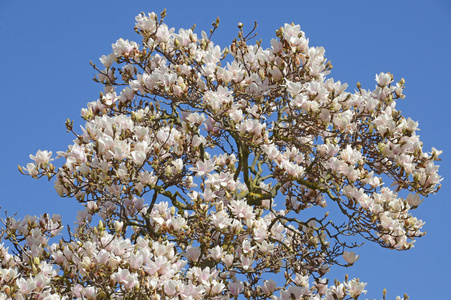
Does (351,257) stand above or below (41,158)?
below

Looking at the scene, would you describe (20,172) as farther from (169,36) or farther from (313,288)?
(313,288)

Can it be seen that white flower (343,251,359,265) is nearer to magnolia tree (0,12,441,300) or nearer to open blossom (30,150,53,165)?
magnolia tree (0,12,441,300)

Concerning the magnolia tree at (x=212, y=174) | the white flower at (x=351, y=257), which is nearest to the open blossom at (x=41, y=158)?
the magnolia tree at (x=212, y=174)

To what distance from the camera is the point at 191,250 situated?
7113mm

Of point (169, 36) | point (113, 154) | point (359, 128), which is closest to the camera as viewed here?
point (113, 154)

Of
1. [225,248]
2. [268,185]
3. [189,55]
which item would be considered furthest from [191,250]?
[189,55]

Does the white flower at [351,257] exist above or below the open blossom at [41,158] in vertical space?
below

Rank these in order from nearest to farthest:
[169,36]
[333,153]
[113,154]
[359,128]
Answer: [113,154]
[333,153]
[359,128]
[169,36]

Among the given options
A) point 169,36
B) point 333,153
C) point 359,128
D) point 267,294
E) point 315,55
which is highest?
point 169,36

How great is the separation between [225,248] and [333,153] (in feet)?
6.08

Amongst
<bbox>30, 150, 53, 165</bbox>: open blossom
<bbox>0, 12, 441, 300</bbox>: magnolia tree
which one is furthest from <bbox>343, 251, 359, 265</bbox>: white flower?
<bbox>30, 150, 53, 165</bbox>: open blossom

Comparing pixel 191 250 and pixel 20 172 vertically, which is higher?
pixel 20 172

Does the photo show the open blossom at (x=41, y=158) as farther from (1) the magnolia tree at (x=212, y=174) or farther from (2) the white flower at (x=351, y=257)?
(2) the white flower at (x=351, y=257)

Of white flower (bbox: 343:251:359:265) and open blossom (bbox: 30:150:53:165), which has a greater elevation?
open blossom (bbox: 30:150:53:165)
